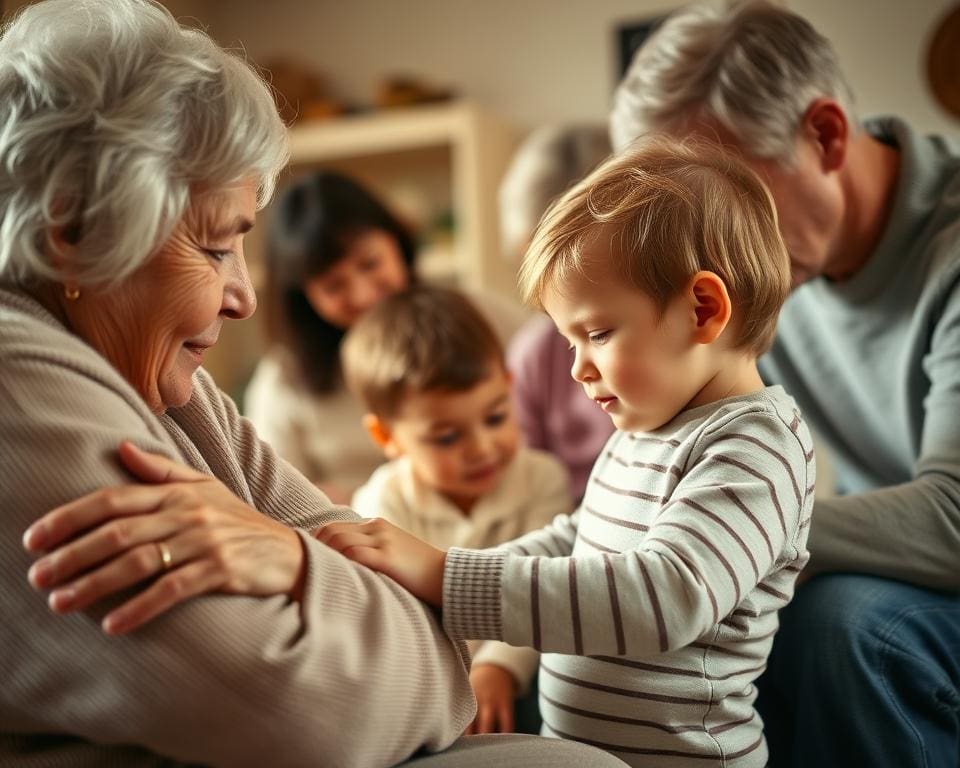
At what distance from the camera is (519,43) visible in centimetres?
432

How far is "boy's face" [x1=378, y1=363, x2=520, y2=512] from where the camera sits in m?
1.86

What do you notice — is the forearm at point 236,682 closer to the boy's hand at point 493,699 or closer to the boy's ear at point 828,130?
the boy's hand at point 493,699

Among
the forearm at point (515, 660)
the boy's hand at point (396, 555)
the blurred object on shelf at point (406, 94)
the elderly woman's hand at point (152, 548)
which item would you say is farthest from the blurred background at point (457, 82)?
the elderly woman's hand at point (152, 548)

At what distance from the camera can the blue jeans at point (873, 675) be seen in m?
1.36

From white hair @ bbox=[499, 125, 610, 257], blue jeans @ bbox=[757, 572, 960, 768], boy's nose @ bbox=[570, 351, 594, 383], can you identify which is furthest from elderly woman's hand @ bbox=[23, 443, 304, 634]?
white hair @ bbox=[499, 125, 610, 257]

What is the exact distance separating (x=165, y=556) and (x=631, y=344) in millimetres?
517

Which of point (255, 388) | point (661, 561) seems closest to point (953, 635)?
point (661, 561)

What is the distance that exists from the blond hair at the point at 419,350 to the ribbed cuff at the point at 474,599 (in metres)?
0.84

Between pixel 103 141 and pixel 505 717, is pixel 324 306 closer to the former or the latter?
pixel 505 717

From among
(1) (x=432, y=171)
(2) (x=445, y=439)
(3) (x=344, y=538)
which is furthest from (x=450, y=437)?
(1) (x=432, y=171)

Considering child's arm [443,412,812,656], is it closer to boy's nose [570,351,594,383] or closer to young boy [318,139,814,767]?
young boy [318,139,814,767]

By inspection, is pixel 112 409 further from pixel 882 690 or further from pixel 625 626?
pixel 882 690

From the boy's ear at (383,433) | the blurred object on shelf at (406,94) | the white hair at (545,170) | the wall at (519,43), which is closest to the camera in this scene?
the boy's ear at (383,433)

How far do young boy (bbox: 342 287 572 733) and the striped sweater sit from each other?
58 cm
